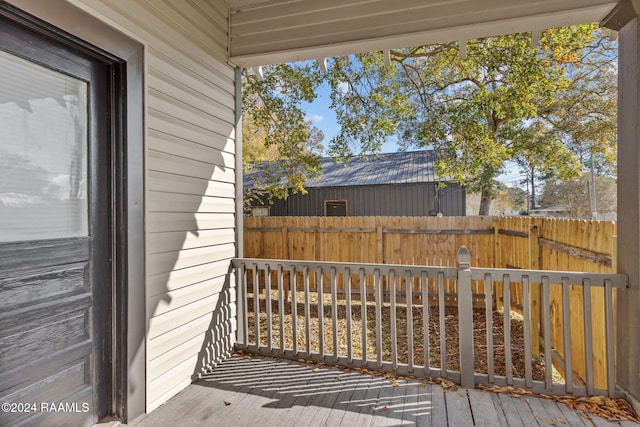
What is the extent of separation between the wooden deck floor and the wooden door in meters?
0.55

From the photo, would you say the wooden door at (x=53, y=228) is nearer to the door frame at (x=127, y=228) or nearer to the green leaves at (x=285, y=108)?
the door frame at (x=127, y=228)

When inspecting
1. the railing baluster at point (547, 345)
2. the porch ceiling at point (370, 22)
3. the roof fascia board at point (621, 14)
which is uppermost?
the porch ceiling at point (370, 22)

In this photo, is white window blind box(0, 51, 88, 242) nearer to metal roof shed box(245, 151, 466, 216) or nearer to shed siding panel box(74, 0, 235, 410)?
Result: shed siding panel box(74, 0, 235, 410)

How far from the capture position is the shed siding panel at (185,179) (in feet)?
7.43

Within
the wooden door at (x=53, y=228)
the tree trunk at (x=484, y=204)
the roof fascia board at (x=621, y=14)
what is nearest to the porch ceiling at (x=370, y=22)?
the roof fascia board at (x=621, y=14)

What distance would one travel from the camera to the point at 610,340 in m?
2.33

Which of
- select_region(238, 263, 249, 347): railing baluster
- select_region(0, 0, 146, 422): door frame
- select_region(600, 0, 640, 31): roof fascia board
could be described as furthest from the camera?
select_region(238, 263, 249, 347): railing baluster

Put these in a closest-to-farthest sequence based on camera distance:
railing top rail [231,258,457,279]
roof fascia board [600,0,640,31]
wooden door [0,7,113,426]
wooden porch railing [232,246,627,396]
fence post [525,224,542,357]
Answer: wooden door [0,7,113,426]
roof fascia board [600,0,640,31]
wooden porch railing [232,246,627,396]
railing top rail [231,258,457,279]
fence post [525,224,542,357]

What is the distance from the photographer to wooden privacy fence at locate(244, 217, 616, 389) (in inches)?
109

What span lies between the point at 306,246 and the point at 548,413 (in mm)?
4295

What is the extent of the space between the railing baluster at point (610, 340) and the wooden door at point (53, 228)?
3124 millimetres

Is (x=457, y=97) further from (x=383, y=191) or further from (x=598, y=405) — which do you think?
(x=383, y=191)

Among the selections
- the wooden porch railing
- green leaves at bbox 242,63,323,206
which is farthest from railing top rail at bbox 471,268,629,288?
green leaves at bbox 242,63,323,206

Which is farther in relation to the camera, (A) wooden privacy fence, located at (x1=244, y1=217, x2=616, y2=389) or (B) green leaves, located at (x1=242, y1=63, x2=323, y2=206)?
(B) green leaves, located at (x1=242, y1=63, x2=323, y2=206)
